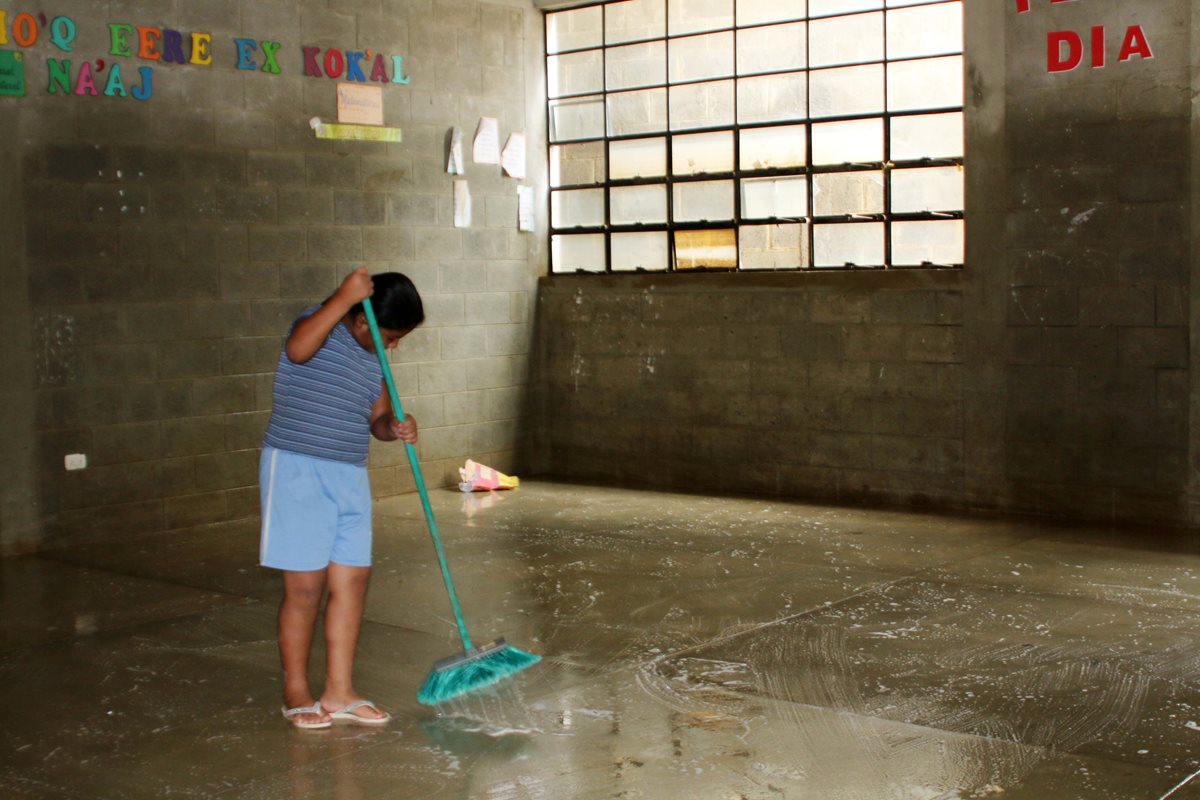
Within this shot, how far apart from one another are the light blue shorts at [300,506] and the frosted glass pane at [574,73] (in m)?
5.76

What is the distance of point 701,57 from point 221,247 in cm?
319

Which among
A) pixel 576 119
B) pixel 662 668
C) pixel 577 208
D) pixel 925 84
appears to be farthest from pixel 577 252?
pixel 662 668

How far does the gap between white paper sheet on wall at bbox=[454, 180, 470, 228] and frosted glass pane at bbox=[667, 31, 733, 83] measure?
59.2 inches

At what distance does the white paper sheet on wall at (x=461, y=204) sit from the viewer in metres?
8.80

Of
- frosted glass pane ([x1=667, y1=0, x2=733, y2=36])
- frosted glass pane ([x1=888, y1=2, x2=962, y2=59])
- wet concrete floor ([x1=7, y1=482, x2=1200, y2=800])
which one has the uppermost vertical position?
frosted glass pane ([x1=667, y1=0, x2=733, y2=36])

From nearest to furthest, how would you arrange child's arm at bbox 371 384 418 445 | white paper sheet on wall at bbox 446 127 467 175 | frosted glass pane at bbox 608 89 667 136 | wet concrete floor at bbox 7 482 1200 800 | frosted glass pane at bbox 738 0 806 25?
wet concrete floor at bbox 7 482 1200 800 < child's arm at bbox 371 384 418 445 < frosted glass pane at bbox 738 0 806 25 < white paper sheet on wall at bbox 446 127 467 175 < frosted glass pane at bbox 608 89 667 136

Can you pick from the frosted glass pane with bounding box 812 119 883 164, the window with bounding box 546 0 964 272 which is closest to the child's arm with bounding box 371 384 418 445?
the window with bounding box 546 0 964 272

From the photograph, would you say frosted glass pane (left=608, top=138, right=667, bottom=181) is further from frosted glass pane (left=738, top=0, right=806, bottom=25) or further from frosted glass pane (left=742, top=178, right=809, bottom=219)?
frosted glass pane (left=738, top=0, right=806, bottom=25)

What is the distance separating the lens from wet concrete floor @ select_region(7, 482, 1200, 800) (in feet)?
11.8

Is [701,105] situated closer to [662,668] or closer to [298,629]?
[662,668]

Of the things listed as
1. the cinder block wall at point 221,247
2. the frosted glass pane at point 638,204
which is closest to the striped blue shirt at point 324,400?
the cinder block wall at point 221,247

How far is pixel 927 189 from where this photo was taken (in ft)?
A: 25.1

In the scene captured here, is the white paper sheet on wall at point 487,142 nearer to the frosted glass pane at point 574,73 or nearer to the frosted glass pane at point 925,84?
the frosted glass pane at point 574,73

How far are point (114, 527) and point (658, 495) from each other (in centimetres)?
316
